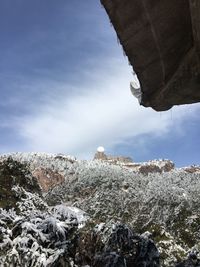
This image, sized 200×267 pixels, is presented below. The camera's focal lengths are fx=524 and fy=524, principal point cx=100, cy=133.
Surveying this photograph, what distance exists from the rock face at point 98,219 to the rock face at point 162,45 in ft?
10.4

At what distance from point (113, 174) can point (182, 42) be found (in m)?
13.9

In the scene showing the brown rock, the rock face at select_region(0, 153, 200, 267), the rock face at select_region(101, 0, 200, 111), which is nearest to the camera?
the rock face at select_region(101, 0, 200, 111)

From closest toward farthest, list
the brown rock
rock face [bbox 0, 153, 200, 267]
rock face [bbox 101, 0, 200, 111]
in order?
rock face [bbox 101, 0, 200, 111] → rock face [bbox 0, 153, 200, 267] → the brown rock

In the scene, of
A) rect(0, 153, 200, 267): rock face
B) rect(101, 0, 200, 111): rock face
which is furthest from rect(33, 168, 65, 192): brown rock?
rect(101, 0, 200, 111): rock face

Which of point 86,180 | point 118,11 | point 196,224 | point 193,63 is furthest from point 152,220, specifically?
point 118,11

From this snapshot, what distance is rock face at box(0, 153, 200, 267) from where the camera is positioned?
8.19 meters

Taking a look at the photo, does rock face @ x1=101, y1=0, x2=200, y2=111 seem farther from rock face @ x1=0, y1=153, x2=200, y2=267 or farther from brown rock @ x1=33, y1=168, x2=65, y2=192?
brown rock @ x1=33, y1=168, x2=65, y2=192

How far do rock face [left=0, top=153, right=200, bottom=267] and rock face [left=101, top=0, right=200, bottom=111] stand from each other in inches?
124

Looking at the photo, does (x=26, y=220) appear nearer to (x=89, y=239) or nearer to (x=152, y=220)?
(x=89, y=239)

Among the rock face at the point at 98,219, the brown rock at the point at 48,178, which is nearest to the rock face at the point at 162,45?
the rock face at the point at 98,219

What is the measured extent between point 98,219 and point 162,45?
6.55 m

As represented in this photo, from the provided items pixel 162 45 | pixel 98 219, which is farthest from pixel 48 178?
pixel 162 45

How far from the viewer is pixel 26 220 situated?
8.56 m

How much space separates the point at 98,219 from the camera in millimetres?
11281
